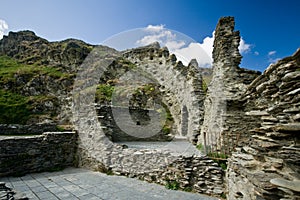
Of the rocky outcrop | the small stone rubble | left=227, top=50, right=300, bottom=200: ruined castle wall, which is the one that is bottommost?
the small stone rubble

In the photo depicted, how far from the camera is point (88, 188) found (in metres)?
5.33

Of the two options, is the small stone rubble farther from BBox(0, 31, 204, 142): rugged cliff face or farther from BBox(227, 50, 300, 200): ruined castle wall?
BBox(0, 31, 204, 142): rugged cliff face

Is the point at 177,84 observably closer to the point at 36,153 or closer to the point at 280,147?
the point at 36,153

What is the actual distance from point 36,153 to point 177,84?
11601 millimetres

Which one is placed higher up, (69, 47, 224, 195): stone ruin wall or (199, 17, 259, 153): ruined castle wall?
(199, 17, 259, 153): ruined castle wall

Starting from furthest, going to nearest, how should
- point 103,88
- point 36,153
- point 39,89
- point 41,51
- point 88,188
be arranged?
point 41,51
point 39,89
point 103,88
point 36,153
point 88,188

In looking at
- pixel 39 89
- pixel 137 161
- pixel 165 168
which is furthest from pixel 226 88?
pixel 39 89

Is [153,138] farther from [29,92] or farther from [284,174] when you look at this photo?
[29,92]

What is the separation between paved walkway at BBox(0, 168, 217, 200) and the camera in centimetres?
482

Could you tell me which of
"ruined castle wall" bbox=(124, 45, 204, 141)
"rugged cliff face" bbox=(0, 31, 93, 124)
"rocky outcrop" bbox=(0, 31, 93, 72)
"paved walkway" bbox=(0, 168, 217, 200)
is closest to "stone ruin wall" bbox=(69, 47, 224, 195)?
"paved walkway" bbox=(0, 168, 217, 200)

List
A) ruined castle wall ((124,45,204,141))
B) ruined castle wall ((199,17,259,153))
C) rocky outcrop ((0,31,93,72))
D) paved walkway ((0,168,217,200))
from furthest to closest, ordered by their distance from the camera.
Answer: rocky outcrop ((0,31,93,72)), ruined castle wall ((124,45,204,141)), ruined castle wall ((199,17,259,153)), paved walkway ((0,168,217,200))

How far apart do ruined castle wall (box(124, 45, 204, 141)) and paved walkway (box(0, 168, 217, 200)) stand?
5.39 metres

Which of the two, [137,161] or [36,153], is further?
[36,153]

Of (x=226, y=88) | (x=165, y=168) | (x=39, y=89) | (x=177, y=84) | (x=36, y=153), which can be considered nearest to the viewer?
(x=165, y=168)
